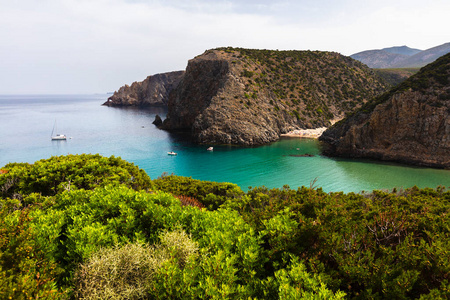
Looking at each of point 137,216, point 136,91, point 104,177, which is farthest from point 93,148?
point 136,91

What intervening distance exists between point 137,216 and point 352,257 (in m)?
7.11

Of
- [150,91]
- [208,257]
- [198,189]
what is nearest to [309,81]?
[198,189]

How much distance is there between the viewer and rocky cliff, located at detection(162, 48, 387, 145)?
63.7 m

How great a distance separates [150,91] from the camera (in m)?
174

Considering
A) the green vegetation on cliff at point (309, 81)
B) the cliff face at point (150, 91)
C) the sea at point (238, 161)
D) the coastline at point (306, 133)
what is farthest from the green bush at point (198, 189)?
the cliff face at point (150, 91)

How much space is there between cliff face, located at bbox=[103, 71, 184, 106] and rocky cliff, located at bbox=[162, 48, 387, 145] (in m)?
93.8

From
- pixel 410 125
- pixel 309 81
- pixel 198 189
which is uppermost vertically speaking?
pixel 309 81

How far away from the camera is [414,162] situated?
4162 cm

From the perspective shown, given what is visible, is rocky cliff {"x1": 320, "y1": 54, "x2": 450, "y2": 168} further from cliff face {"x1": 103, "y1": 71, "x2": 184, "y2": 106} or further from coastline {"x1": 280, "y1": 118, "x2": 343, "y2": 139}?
cliff face {"x1": 103, "y1": 71, "x2": 184, "y2": 106}

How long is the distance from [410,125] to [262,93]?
41.0 metres

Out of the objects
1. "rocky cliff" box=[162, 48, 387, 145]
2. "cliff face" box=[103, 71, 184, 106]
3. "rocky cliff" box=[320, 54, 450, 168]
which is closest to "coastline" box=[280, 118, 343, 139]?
"rocky cliff" box=[162, 48, 387, 145]

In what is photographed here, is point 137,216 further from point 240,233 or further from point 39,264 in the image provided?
point 240,233

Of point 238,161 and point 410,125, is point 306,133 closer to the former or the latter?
point 410,125

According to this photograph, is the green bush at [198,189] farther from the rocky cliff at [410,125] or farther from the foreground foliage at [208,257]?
the rocky cliff at [410,125]
